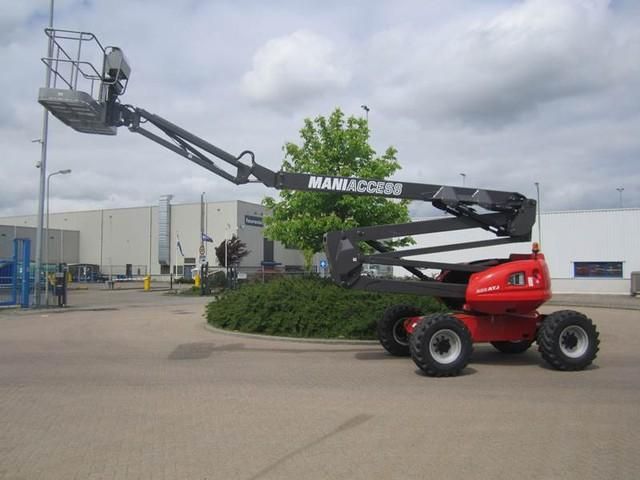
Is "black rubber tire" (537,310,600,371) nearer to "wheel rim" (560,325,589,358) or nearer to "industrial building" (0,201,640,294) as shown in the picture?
"wheel rim" (560,325,589,358)

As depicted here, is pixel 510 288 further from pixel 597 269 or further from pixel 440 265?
pixel 597 269

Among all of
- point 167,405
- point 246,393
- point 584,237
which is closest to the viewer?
point 167,405

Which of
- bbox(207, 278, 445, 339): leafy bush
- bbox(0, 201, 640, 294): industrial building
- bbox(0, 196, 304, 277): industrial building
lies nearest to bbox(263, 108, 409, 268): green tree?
bbox(207, 278, 445, 339): leafy bush

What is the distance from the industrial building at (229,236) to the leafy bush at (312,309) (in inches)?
969

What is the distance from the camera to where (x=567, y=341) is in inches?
433

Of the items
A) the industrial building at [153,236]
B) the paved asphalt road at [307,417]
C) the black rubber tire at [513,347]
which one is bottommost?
the paved asphalt road at [307,417]

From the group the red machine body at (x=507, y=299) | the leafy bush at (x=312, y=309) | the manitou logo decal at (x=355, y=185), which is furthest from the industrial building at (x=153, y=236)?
the red machine body at (x=507, y=299)

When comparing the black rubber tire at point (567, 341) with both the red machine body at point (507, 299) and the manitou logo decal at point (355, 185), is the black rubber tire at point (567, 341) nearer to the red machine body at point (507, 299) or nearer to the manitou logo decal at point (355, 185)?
the red machine body at point (507, 299)

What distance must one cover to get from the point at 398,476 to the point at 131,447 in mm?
2736

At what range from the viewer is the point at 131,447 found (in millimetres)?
6238

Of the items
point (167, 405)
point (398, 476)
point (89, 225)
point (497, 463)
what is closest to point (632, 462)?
point (497, 463)

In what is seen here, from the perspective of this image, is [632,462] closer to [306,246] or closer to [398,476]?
[398,476]

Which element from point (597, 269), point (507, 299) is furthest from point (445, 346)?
point (597, 269)

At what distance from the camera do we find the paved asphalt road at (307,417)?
Result: 18.5 ft
